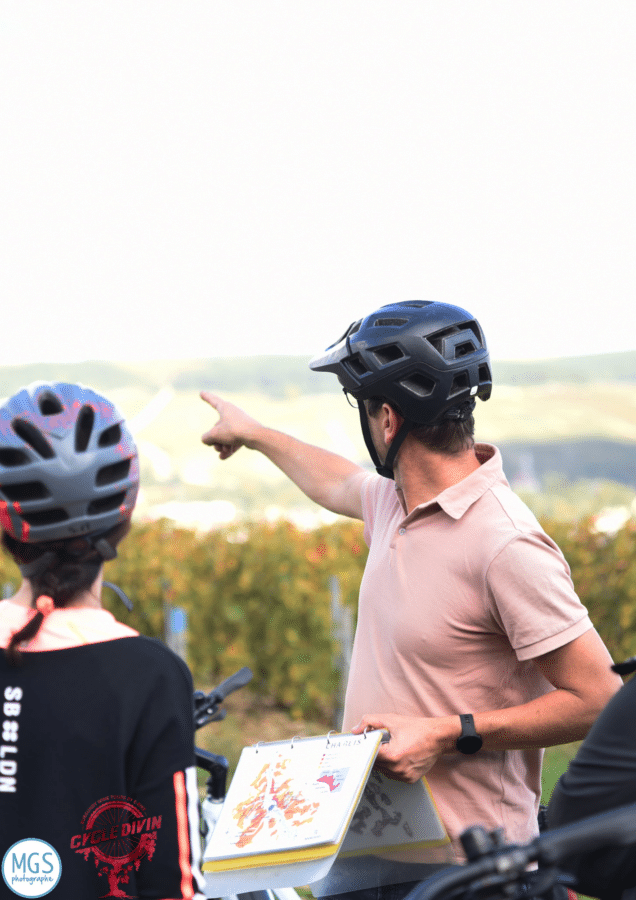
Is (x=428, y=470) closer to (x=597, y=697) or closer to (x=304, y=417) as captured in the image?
(x=597, y=697)

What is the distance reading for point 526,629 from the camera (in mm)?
2107

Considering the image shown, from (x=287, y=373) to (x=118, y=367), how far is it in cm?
345

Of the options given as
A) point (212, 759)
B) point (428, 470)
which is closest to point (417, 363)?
point (428, 470)

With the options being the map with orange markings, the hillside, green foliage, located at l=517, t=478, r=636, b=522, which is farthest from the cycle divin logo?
the hillside

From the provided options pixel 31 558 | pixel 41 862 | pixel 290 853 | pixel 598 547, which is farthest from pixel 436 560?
pixel 598 547

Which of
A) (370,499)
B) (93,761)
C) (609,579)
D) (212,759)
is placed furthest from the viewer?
(609,579)

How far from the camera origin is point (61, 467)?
77.5 inches

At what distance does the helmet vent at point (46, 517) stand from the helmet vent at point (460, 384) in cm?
105

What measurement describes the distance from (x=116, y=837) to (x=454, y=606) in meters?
0.95

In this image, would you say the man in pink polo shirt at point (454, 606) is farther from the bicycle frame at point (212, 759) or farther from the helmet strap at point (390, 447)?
the bicycle frame at point (212, 759)

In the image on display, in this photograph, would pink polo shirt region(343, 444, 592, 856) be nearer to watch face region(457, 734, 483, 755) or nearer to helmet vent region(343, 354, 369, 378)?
watch face region(457, 734, 483, 755)

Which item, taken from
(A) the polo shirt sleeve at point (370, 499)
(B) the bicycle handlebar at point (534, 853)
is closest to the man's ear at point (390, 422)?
(A) the polo shirt sleeve at point (370, 499)

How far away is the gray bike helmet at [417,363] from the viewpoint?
238 centimetres

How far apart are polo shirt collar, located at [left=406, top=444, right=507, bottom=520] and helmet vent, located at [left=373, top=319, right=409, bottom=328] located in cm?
45
